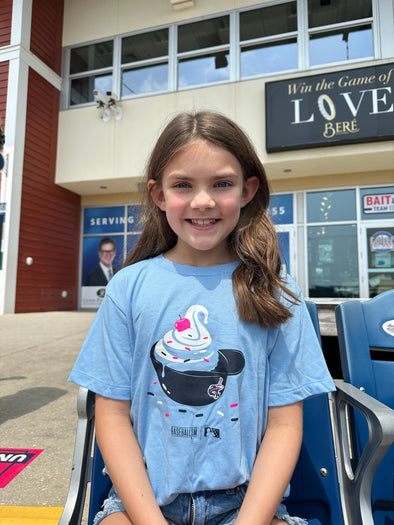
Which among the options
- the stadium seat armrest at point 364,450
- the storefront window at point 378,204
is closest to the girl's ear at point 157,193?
the stadium seat armrest at point 364,450

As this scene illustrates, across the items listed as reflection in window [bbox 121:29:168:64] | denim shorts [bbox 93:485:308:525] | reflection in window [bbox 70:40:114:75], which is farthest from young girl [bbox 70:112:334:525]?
reflection in window [bbox 70:40:114:75]

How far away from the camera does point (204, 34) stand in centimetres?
969

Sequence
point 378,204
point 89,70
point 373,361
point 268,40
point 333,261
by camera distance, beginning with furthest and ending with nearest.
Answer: point 89,70, point 268,40, point 333,261, point 378,204, point 373,361

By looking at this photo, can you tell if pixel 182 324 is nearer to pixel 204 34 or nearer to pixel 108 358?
pixel 108 358

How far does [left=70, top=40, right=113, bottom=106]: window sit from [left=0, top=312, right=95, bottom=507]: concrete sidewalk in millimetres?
7422

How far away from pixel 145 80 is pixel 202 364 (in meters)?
10.4

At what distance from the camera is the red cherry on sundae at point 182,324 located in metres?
1.09

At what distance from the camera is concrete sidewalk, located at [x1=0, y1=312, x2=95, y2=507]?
180cm

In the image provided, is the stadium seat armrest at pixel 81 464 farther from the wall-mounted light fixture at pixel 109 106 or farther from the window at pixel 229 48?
the wall-mounted light fixture at pixel 109 106

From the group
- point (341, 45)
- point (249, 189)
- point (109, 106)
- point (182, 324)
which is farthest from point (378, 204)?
point (182, 324)

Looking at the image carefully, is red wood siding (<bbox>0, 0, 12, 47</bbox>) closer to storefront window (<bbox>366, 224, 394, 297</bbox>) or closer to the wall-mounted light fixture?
the wall-mounted light fixture

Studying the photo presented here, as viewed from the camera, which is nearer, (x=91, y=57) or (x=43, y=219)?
(x=43, y=219)

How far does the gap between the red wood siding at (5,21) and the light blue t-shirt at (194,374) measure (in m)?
10.6

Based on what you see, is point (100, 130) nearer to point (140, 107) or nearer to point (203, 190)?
point (140, 107)
